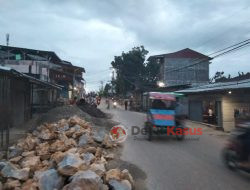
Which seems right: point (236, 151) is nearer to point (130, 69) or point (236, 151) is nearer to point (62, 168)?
point (62, 168)

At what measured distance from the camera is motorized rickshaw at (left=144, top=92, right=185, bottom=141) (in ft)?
42.7

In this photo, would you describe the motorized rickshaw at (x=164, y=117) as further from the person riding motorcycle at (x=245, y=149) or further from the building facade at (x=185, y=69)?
the building facade at (x=185, y=69)

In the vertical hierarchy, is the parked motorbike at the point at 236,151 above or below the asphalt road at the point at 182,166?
above

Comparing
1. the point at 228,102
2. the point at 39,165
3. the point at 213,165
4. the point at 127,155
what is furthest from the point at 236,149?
the point at 228,102

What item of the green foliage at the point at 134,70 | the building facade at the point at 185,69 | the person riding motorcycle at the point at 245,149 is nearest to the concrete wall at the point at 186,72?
the building facade at the point at 185,69

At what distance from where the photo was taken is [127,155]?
389 inches

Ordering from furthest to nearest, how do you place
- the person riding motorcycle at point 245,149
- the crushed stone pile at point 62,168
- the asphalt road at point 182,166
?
the person riding motorcycle at point 245,149
the asphalt road at point 182,166
the crushed stone pile at point 62,168

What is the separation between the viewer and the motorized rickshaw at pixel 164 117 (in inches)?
512

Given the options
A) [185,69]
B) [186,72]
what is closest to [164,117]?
[185,69]

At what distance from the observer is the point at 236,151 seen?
7.40 m

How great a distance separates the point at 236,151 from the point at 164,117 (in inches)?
229

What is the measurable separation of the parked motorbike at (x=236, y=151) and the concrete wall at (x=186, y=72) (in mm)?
41901

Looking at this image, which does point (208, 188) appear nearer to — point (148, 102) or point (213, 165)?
point (213, 165)

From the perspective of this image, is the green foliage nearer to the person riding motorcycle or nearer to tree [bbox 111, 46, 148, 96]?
tree [bbox 111, 46, 148, 96]
